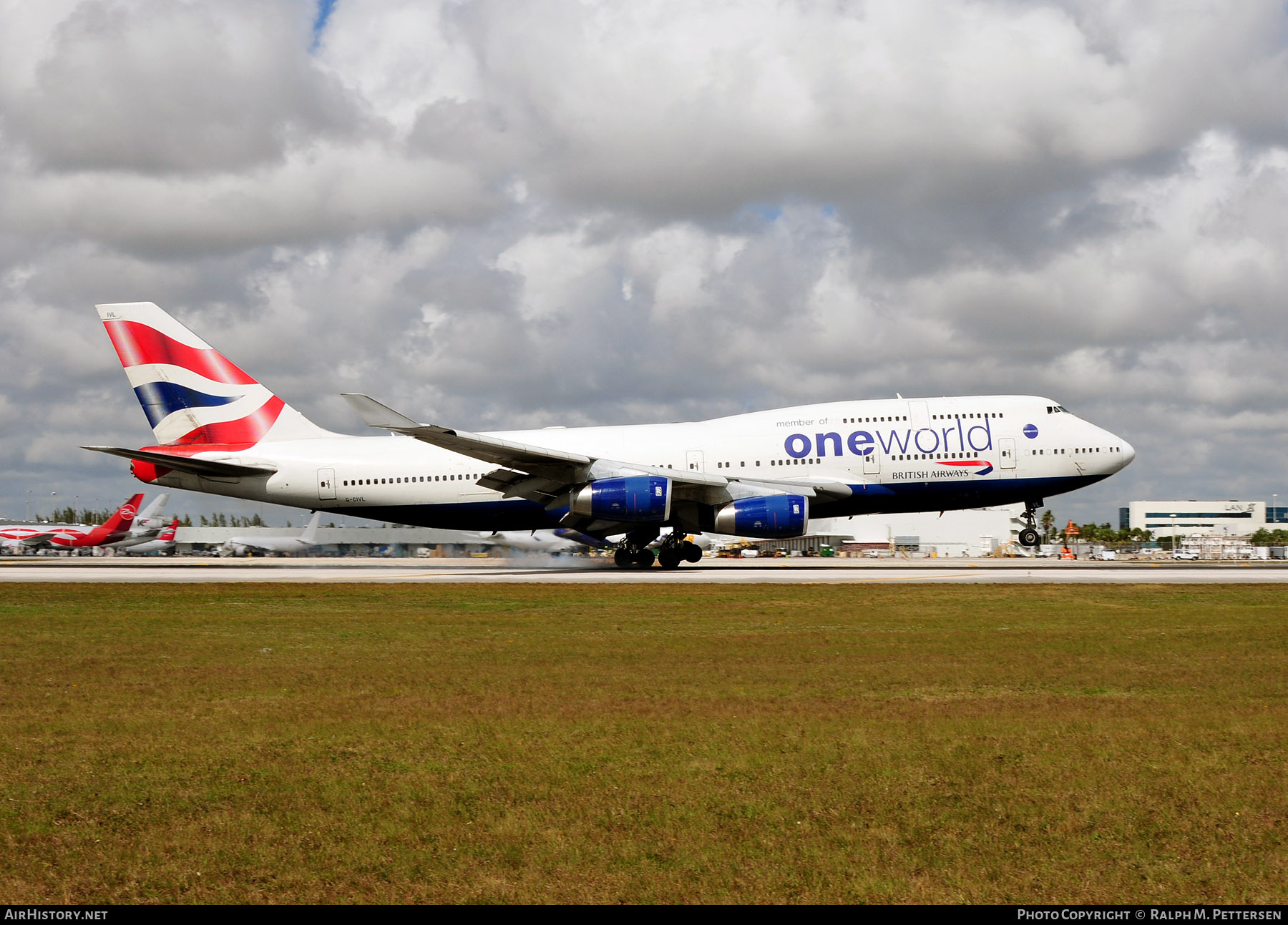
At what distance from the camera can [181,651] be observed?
1457cm

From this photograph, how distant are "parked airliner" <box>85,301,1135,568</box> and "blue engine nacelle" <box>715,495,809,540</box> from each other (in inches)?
1.9

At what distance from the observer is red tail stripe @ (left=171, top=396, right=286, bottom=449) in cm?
3938

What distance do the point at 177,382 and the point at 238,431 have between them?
2.87m

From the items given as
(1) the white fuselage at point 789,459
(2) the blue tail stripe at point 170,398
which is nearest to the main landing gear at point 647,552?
(1) the white fuselage at point 789,459

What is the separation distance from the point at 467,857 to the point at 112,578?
34529mm

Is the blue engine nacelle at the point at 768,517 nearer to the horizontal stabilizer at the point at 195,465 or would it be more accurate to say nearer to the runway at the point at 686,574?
the runway at the point at 686,574

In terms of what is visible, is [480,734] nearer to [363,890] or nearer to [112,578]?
[363,890]

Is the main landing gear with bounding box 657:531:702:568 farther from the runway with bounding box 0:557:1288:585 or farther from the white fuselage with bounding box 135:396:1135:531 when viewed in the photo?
the white fuselage with bounding box 135:396:1135:531

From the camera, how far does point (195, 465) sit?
37.3 meters

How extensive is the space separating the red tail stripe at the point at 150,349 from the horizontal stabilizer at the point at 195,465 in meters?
3.51

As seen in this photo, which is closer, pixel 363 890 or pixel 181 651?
pixel 363 890

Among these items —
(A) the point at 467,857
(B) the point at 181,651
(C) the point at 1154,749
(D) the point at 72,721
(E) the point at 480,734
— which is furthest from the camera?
(B) the point at 181,651
